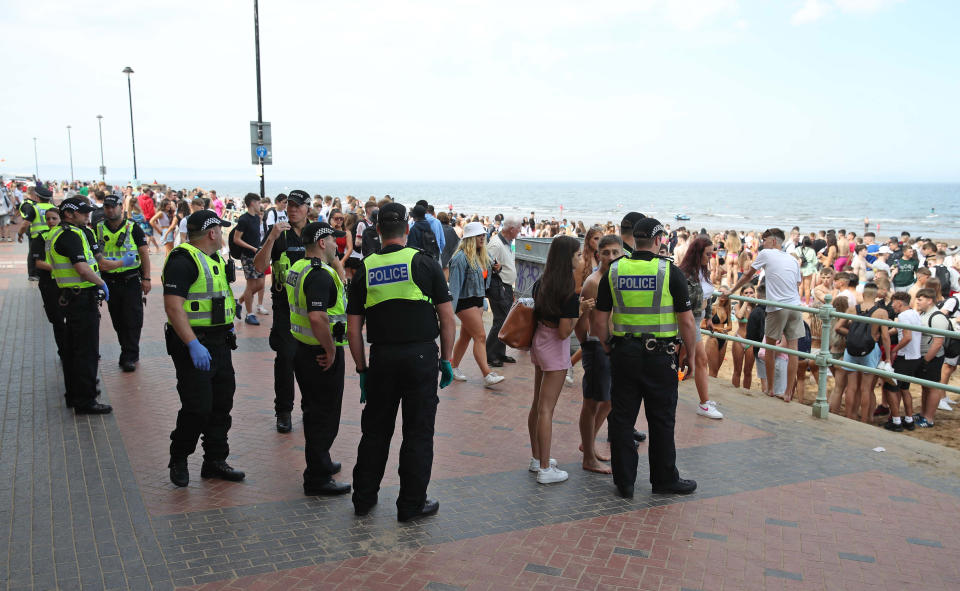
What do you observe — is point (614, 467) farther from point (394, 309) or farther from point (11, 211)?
point (11, 211)

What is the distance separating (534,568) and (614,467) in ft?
4.37

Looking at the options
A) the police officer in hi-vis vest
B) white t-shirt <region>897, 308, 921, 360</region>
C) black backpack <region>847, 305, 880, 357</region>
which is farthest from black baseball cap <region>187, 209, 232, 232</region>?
white t-shirt <region>897, 308, 921, 360</region>

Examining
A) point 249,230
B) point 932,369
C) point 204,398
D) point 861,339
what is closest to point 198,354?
point 204,398

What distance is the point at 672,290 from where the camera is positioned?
5.05m

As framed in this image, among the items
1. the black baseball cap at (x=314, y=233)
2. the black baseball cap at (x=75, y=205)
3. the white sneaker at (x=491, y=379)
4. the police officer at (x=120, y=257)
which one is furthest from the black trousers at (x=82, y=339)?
the white sneaker at (x=491, y=379)

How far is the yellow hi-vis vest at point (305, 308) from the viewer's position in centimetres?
491

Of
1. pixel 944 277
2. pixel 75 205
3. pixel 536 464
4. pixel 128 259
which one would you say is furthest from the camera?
pixel 944 277

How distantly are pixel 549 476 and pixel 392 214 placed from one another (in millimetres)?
2256

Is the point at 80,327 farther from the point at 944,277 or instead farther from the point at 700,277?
the point at 944,277

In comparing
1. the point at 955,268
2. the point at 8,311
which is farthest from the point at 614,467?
the point at 955,268

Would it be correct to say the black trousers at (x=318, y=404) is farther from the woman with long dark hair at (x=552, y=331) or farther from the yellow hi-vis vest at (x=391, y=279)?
the woman with long dark hair at (x=552, y=331)

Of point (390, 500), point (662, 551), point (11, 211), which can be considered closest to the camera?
point (662, 551)

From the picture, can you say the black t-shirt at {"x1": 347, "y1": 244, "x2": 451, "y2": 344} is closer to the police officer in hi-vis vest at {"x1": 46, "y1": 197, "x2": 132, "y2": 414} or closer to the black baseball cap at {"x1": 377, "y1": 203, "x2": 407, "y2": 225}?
the black baseball cap at {"x1": 377, "y1": 203, "x2": 407, "y2": 225}

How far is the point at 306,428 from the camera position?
16.6 ft
